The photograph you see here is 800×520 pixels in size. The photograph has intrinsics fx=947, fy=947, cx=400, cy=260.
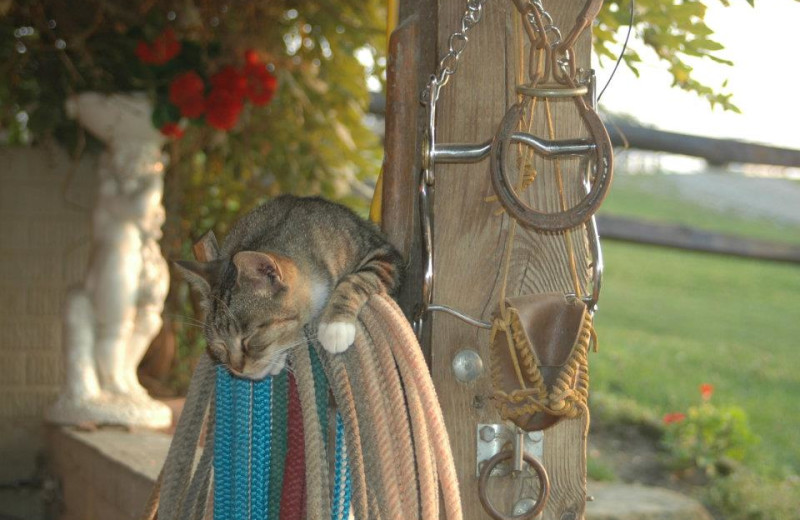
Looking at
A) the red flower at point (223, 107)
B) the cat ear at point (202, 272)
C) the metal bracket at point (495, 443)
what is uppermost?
the red flower at point (223, 107)

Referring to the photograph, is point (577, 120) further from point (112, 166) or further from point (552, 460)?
point (112, 166)

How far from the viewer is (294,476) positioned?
3.61 ft

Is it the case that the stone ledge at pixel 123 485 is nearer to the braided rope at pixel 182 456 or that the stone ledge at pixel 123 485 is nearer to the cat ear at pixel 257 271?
the cat ear at pixel 257 271

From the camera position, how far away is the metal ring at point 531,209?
3.45 ft

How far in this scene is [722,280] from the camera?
830 cm

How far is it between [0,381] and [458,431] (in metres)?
2.58

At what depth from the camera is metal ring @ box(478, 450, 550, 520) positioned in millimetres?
1133

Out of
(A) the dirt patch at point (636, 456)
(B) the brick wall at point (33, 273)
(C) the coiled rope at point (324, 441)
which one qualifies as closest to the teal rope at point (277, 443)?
(C) the coiled rope at point (324, 441)

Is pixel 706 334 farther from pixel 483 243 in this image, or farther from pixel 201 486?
pixel 201 486

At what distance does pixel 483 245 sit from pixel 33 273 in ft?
8.46

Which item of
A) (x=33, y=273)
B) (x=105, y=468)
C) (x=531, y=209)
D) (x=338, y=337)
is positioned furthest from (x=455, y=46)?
(x=33, y=273)

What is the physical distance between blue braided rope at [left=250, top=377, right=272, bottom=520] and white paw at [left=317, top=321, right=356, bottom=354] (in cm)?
11

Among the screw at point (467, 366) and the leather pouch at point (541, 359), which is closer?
the leather pouch at point (541, 359)

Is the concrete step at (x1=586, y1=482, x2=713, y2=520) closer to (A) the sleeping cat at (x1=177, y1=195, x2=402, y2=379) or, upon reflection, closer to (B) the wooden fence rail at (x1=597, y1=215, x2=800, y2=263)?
(A) the sleeping cat at (x1=177, y1=195, x2=402, y2=379)
